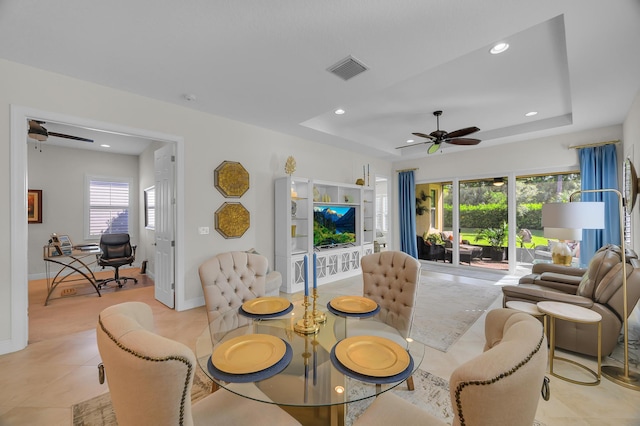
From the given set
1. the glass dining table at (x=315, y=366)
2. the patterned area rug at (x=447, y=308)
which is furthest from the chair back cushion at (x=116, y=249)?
the patterned area rug at (x=447, y=308)

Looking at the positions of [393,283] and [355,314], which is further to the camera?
[393,283]

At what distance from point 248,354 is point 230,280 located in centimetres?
112

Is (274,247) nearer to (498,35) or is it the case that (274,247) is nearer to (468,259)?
(498,35)

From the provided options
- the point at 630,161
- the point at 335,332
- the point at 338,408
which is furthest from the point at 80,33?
the point at 630,161

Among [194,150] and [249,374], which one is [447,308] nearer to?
[249,374]

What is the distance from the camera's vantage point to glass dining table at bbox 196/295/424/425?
1.09 metres

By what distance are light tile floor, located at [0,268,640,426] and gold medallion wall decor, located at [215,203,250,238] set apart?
1.40m

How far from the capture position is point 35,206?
5227 mm

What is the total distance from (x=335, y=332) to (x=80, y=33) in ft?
9.75

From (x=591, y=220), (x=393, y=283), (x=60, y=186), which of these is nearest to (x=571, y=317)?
(x=591, y=220)

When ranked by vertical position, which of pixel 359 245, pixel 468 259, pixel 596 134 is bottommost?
pixel 468 259

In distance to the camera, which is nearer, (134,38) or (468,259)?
(134,38)

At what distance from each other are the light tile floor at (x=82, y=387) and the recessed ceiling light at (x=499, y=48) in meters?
2.79

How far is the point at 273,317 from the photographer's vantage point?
175cm
